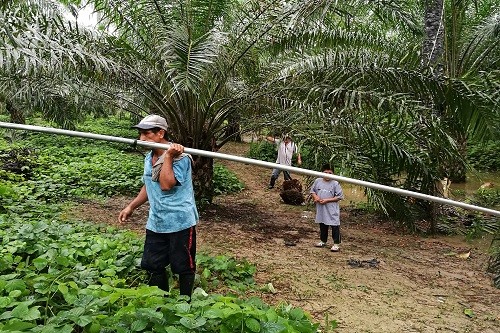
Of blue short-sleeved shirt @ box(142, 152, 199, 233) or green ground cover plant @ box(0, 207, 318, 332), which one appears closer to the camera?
green ground cover plant @ box(0, 207, 318, 332)

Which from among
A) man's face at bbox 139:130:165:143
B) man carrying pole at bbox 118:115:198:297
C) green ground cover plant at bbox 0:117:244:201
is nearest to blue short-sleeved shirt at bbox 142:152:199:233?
man carrying pole at bbox 118:115:198:297

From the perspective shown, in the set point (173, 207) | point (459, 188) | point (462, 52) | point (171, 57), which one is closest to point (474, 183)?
point (459, 188)

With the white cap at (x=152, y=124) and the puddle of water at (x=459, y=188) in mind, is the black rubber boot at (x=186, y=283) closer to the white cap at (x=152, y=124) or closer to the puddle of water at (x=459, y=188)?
the white cap at (x=152, y=124)

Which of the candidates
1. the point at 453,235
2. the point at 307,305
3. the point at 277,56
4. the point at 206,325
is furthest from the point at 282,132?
the point at 206,325

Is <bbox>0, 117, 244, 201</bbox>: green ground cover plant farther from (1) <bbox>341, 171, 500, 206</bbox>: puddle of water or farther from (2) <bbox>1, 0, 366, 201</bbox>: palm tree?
(1) <bbox>341, 171, 500, 206</bbox>: puddle of water

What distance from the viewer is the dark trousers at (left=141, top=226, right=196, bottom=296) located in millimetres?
3273

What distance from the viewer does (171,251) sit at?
10.8 ft

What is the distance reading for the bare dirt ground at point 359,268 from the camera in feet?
13.0

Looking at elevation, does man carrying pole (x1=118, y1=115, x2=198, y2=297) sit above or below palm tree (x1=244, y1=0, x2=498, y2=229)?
below

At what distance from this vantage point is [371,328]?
12.0ft

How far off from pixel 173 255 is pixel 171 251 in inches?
1.2

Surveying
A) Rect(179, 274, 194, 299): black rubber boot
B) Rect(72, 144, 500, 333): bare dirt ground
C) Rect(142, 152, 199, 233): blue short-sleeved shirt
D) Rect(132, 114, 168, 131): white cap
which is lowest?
Rect(72, 144, 500, 333): bare dirt ground

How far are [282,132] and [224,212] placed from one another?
1822mm

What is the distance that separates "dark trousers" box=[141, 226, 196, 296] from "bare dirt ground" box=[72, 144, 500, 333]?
943 mm
